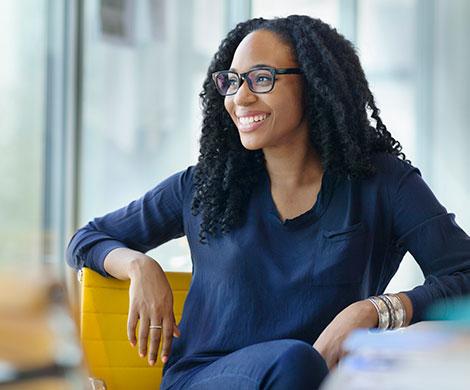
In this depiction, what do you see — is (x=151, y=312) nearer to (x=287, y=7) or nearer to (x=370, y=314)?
(x=370, y=314)

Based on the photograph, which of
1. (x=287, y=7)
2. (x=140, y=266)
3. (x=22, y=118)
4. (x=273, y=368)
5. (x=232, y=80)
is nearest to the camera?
(x=273, y=368)

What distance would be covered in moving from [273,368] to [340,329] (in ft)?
0.53

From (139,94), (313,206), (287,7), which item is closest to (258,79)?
(313,206)

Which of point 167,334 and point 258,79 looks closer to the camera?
point 167,334

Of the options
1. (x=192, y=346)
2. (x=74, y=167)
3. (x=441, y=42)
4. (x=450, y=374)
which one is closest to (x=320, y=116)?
(x=192, y=346)

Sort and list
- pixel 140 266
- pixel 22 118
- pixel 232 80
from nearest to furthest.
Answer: pixel 140 266 < pixel 232 80 < pixel 22 118

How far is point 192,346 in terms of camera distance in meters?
1.80

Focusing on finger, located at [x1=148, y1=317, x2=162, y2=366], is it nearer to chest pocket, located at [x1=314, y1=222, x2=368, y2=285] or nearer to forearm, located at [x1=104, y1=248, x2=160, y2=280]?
forearm, located at [x1=104, y1=248, x2=160, y2=280]

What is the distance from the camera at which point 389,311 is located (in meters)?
1.57

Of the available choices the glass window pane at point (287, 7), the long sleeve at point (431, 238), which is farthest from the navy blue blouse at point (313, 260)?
the glass window pane at point (287, 7)

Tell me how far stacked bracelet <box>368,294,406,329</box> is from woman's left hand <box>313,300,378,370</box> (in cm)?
2

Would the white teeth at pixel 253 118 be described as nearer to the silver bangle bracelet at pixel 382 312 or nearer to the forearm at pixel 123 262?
the forearm at pixel 123 262

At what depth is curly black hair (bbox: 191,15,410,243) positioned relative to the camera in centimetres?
184

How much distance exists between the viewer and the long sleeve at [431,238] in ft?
5.44
